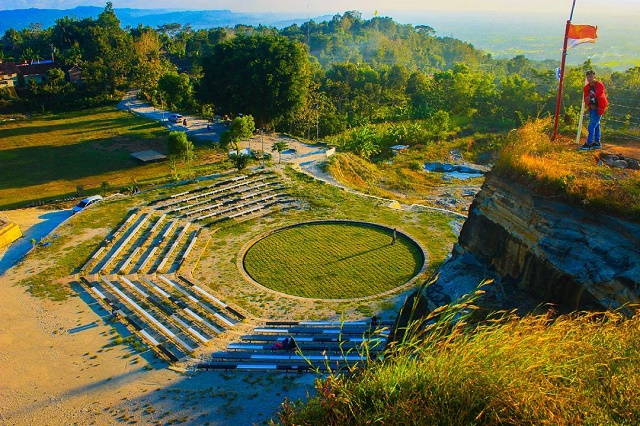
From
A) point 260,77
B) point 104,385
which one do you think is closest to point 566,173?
point 104,385

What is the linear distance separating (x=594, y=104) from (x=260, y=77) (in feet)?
98.5

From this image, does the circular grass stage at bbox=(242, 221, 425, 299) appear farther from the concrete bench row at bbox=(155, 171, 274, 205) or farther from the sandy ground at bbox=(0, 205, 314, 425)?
the concrete bench row at bbox=(155, 171, 274, 205)

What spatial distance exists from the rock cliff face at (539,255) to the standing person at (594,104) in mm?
3579

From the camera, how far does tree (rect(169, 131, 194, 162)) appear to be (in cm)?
3234

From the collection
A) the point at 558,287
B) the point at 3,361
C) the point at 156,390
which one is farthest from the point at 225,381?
the point at 558,287

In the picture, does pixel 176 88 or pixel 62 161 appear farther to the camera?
pixel 176 88

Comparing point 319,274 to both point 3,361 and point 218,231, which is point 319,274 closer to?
point 218,231

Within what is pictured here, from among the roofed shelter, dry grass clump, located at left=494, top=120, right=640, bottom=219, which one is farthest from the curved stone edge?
the roofed shelter

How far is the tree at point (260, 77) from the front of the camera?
4069 cm

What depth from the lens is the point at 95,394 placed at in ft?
44.8

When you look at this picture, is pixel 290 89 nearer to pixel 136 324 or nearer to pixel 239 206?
pixel 239 206

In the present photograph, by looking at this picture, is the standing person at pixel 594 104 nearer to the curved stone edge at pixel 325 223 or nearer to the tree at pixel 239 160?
the curved stone edge at pixel 325 223

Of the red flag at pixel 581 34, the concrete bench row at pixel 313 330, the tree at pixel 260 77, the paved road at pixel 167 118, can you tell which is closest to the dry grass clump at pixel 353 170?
the tree at pixel 260 77

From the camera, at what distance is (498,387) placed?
588cm
